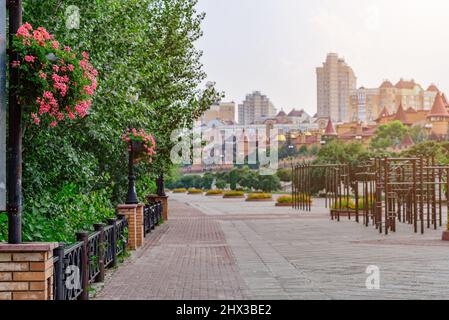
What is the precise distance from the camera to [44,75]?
227 inches

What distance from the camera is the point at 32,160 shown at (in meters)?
10.5

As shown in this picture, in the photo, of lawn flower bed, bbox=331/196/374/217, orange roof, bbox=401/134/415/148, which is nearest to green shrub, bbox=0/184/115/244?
lawn flower bed, bbox=331/196/374/217

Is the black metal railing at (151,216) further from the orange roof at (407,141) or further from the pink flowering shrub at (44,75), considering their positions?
the orange roof at (407,141)

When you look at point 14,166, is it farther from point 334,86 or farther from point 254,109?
point 334,86

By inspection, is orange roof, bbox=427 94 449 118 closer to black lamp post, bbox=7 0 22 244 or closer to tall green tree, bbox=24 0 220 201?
tall green tree, bbox=24 0 220 201

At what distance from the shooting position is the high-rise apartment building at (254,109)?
149 metres

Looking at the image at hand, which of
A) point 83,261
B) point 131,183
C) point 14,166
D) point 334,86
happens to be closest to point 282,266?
point 83,261

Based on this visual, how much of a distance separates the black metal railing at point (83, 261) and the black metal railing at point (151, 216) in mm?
6680

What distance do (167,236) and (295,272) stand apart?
27.3ft

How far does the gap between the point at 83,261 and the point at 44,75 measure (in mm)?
2961

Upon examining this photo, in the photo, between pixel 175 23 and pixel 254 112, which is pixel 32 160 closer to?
pixel 175 23

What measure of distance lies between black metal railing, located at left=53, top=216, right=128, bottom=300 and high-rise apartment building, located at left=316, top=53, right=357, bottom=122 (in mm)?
143110

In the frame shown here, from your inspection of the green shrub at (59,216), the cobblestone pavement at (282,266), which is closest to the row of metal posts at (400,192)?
the cobblestone pavement at (282,266)
